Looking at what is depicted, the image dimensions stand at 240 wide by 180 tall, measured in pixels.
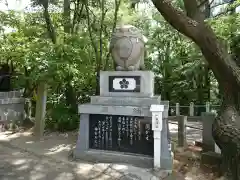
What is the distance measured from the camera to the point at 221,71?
5281 mm

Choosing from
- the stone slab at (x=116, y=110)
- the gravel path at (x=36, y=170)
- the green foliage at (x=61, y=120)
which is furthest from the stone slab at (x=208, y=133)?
the green foliage at (x=61, y=120)

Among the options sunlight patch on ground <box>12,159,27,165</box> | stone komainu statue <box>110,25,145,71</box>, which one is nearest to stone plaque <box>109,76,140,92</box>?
stone komainu statue <box>110,25,145,71</box>

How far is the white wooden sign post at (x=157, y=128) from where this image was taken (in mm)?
5371

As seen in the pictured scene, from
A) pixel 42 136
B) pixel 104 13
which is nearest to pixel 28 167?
pixel 42 136

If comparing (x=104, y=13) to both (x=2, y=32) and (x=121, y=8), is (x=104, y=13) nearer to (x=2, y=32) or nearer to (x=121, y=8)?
(x=121, y=8)

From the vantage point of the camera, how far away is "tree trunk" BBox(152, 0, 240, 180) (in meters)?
4.87

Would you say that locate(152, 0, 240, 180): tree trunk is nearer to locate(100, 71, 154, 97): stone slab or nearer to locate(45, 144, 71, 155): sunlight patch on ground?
locate(100, 71, 154, 97): stone slab

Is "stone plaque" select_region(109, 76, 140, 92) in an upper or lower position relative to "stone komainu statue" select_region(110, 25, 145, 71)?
lower

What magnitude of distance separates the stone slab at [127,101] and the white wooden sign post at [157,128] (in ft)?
1.30

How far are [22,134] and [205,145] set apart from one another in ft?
19.3

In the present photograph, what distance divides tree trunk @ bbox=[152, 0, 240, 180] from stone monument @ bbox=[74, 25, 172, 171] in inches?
45.7

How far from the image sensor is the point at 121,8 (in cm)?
1023

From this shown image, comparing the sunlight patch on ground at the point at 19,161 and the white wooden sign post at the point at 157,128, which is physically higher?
the white wooden sign post at the point at 157,128

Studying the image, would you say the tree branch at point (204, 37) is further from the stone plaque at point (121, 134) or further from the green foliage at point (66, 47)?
the green foliage at point (66, 47)
